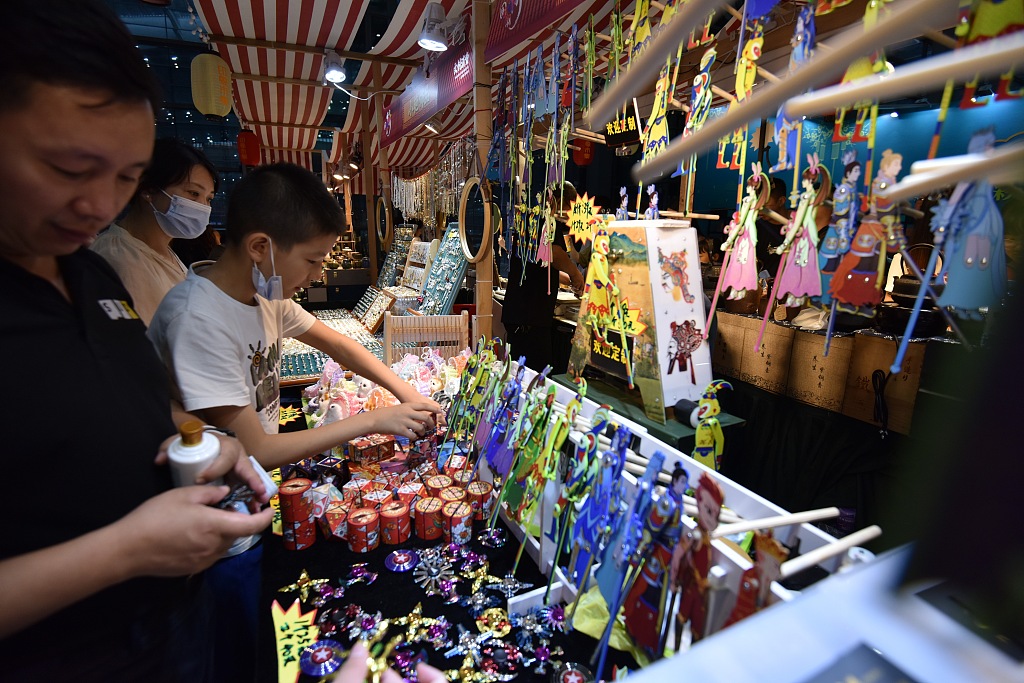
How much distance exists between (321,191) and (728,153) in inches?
46.1

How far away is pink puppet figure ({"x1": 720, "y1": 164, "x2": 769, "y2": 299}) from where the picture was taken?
1.48 m

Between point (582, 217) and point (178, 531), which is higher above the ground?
point (582, 217)

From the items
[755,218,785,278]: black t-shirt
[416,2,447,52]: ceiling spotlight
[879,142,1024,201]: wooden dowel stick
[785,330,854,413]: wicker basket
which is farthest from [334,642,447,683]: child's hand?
[416,2,447,52]: ceiling spotlight

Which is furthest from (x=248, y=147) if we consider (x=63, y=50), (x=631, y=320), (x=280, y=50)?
(x=63, y=50)

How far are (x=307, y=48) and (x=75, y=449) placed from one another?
4946mm

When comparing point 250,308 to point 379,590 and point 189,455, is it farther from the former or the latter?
point 379,590

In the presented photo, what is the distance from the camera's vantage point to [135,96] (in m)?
0.67

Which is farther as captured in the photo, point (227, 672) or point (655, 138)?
point (655, 138)

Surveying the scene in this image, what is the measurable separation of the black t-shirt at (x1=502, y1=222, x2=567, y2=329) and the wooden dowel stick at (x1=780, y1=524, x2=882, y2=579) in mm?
2475

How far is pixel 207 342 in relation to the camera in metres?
1.17

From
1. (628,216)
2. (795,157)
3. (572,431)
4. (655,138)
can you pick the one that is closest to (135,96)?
(572,431)

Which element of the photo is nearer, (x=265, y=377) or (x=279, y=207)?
(x=279, y=207)

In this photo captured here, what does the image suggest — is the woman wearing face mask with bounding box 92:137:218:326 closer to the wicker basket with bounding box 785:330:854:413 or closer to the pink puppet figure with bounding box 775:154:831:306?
the pink puppet figure with bounding box 775:154:831:306

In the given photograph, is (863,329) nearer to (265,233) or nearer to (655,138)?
(655,138)
